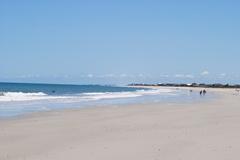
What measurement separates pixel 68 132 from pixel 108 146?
3.33 meters

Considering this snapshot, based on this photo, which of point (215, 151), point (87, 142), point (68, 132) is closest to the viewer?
point (215, 151)

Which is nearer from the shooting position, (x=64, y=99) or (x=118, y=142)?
(x=118, y=142)

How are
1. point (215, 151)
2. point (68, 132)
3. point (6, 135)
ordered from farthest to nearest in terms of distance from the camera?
point (68, 132) → point (6, 135) → point (215, 151)

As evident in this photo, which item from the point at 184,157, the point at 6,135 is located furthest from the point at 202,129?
the point at 6,135

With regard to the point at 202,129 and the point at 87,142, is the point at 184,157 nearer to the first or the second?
the point at 87,142

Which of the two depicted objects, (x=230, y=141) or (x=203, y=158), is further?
(x=230, y=141)

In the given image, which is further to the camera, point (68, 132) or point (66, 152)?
point (68, 132)

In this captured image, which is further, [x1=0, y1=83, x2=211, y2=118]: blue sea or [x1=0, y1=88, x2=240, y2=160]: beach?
[x1=0, y1=83, x2=211, y2=118]: blue sea

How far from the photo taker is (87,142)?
438 inches

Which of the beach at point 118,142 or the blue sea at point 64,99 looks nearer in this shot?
the beach at point 118,142

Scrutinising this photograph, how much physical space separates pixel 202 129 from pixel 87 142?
14.8 ft

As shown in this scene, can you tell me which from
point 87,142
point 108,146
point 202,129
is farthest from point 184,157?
point 202,129

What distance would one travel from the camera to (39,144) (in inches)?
430

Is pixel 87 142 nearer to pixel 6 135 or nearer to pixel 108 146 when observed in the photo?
pixel 108 146
